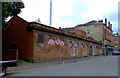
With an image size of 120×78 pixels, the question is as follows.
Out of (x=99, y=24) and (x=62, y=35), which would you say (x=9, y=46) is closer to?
(x=62, y=35)

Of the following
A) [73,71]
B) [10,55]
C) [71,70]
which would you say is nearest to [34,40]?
[10,55]

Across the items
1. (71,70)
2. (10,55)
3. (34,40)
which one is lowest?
(71,70)

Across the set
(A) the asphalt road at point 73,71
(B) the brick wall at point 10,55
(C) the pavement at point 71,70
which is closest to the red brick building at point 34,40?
(B) the brick wall at point 10,55

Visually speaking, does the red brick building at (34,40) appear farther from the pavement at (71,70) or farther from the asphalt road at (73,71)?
the asphalt road at (73,71)

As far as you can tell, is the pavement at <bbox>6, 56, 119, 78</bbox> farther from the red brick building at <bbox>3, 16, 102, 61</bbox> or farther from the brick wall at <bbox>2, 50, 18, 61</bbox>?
the red brick building at <bbox>3, 16, 102, 61</bbox>

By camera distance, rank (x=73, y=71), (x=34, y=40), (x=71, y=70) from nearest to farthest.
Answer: (x=73, y=71) → (x=71, y=70) → (x=34, y=40)

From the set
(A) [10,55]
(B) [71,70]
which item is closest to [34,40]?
(A) [10,55]

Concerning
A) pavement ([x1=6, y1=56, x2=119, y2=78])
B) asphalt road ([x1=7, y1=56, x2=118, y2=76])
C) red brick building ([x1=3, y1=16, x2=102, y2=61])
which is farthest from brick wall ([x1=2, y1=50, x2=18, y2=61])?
asphalt road ([x1=7, y1=56, x2=118, y2=76])

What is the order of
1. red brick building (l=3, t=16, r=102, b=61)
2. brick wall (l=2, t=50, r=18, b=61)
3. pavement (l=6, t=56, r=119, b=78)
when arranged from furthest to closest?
1. red brick building (l=3, t=16, r=102, b=61)
2. brick wall (l=2, t=50, r=18, b=61)
3. pavement (l=6, t=56, r=119, b=78)

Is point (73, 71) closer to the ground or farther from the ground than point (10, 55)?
closer to the ground

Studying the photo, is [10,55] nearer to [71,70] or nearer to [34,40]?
[34,40]

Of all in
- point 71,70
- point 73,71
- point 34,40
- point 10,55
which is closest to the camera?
point 73,71

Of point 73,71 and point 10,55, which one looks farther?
point 10,55

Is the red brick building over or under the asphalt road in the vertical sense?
over
